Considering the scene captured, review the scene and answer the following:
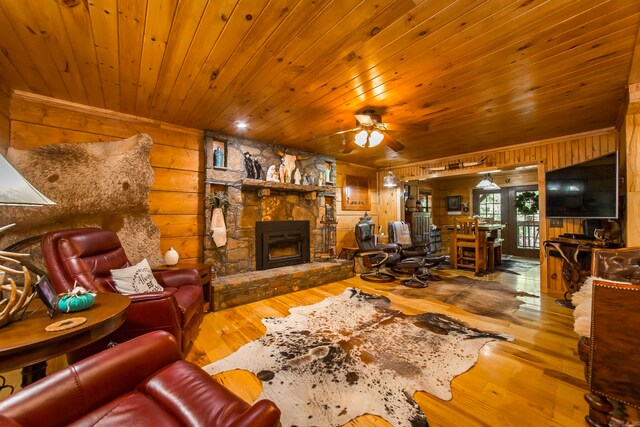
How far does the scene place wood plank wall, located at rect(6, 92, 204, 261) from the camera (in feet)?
8.39

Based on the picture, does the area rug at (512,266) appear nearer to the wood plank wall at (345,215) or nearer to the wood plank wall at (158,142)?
→ the wood plank wall at (345,215)

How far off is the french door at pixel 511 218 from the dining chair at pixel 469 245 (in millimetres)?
2525

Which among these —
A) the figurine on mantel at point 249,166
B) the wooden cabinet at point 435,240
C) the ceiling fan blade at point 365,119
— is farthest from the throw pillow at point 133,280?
the wooden cabinet at point 435,240

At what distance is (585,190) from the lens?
3082 millimetres

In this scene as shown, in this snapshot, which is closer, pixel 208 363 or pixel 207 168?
pixel 208 363

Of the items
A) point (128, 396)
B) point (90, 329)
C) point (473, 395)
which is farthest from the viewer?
point (473, 395)

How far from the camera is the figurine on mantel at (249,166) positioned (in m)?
3.97

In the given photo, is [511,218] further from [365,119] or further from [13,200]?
[13,200]

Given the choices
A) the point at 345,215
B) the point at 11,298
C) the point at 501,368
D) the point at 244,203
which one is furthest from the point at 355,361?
the point at 345,215

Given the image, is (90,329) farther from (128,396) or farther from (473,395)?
(473,395)

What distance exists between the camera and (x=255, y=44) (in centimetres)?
177

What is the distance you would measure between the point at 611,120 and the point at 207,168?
5252 mm

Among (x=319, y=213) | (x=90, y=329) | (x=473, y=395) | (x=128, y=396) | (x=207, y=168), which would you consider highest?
(x=207, y=168)

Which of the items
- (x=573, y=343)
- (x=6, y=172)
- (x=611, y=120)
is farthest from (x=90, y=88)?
(x=611, y=120)
